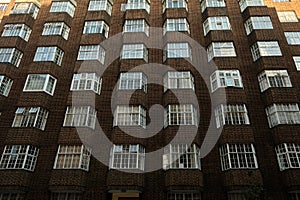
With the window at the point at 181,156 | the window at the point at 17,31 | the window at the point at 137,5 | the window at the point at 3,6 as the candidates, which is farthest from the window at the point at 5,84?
the window at the point at 181,156

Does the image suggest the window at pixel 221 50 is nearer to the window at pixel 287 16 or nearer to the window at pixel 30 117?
the window at pixel 287 16

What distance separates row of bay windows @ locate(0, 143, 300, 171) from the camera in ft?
59.7

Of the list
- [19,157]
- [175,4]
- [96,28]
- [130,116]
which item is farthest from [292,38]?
[19,157]

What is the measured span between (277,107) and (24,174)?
20.6 metres

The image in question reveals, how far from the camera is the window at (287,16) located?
87.4 ft

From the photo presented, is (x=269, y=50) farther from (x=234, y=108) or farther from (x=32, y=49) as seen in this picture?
(x=32, y=49)

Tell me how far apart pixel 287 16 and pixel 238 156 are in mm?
18041

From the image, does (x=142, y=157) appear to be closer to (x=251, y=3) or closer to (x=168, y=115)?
(x=168, y=115)

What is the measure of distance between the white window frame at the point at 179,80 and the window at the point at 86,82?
6.30 metres

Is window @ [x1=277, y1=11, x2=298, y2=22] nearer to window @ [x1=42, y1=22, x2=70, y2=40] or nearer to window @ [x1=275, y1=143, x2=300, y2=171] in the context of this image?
window @ [x1=275, y1=143, x2=300, y2=171]

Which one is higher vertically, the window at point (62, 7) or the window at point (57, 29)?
the window at point (62, 7)

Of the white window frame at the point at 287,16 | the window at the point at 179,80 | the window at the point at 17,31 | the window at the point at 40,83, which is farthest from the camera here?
the white window frame at the point at 287,16

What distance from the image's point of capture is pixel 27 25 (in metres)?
26.5

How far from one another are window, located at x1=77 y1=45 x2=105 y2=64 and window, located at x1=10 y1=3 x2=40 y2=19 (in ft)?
27.5
